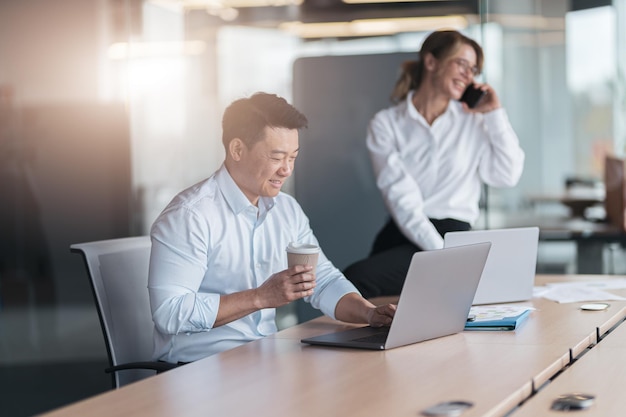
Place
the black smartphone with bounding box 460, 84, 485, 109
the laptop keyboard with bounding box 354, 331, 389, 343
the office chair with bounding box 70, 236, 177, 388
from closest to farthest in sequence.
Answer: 1. the laptop keyboard with bounding box 354, 331, 389, 343
2. the office chair with bounding box 70, 236, 177, 388
3. the black smartphone with bounding box 460, 84, 485, 109

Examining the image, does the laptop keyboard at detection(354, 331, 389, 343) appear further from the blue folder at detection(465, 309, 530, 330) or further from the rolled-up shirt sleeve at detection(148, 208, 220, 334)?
the rolled-up shirt sleeve at detection(148, 208, 220, 334)

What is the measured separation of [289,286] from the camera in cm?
262

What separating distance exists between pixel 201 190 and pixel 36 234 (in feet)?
9.33

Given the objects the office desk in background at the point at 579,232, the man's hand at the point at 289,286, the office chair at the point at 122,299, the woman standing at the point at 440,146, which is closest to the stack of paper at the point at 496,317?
the man's hand at the point at 289,286

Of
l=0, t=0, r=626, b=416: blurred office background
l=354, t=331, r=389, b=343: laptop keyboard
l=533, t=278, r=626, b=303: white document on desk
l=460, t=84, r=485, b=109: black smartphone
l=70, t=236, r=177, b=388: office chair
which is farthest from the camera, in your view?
l=0, t=0, r=626, b=416: blurred office background

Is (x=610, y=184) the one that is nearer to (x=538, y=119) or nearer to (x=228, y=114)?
(x=538, y=119)

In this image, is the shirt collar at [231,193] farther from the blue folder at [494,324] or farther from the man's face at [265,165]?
the blue folder at [494,324]

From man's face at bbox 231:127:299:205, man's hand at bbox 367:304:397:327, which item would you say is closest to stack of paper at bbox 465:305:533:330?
man's hand at bbox 367:304:397:327

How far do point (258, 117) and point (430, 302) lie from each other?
911 mm

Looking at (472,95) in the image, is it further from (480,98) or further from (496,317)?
(496,317)

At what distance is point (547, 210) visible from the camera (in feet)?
20.3

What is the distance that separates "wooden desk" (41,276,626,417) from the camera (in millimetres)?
1931

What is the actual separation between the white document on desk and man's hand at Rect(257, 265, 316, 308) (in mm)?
1117

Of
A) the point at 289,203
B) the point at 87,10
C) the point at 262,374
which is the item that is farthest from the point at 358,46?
the point at 262,374
